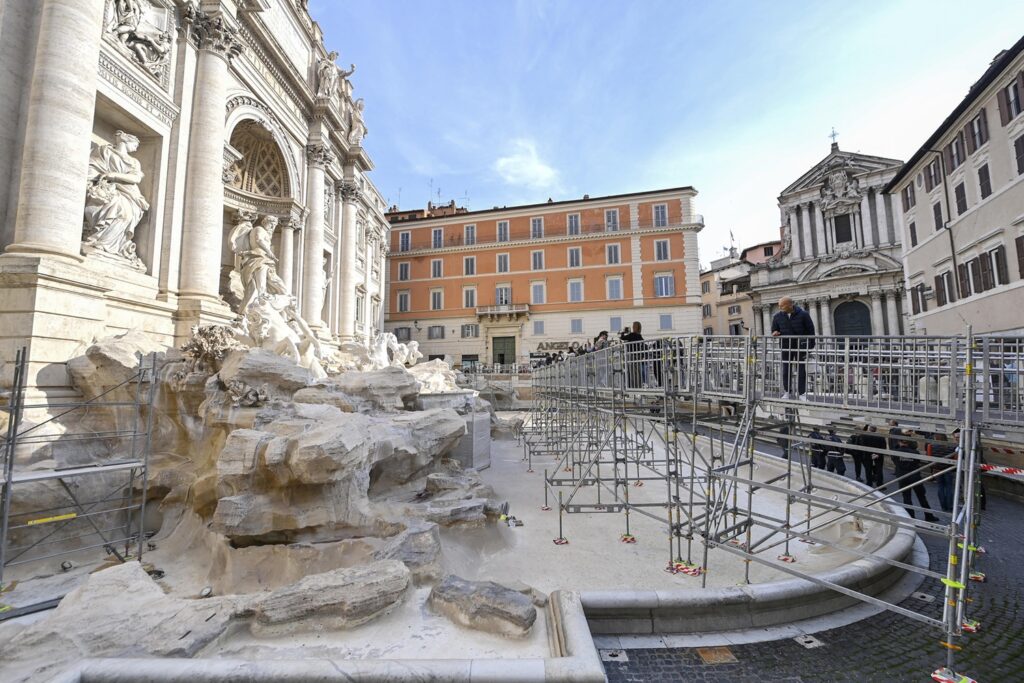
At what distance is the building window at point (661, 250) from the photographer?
29.6m

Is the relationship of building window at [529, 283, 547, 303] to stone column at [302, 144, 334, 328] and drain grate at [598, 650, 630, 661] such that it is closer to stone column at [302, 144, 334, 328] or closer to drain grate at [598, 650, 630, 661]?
stone column at [302, 144, 334, 328]

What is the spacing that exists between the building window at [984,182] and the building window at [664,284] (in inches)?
608

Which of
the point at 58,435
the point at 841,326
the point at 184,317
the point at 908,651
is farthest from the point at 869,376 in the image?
the point at 841,326

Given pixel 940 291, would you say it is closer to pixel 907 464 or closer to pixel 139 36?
pixel 907 464

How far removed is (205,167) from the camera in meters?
11.2

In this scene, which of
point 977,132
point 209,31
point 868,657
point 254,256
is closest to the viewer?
point 868,657

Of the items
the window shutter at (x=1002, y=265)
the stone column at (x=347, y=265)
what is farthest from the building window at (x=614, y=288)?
the window shutter at (x=1002, y=265)

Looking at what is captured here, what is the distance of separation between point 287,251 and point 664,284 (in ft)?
74.9

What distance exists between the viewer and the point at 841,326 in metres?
27.8

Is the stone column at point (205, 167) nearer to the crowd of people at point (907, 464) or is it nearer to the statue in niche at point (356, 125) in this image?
the statue in niche at point (356, 125)

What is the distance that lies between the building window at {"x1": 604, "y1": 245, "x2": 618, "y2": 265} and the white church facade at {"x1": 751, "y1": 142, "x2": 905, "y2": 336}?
10210mm

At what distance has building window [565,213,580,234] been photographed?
31.4 metres

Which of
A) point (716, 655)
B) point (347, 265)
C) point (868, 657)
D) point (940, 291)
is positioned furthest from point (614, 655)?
point (940, 291)

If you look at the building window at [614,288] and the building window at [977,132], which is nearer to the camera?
the building window at [977,132]
